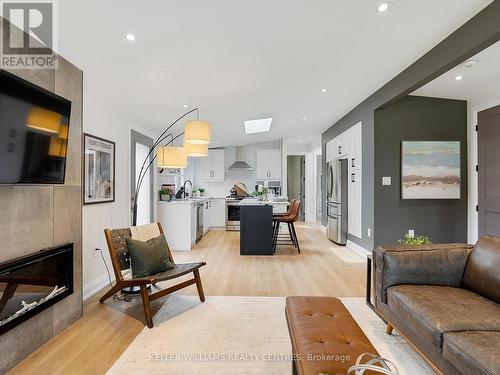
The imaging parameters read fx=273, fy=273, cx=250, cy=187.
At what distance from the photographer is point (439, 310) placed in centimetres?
165

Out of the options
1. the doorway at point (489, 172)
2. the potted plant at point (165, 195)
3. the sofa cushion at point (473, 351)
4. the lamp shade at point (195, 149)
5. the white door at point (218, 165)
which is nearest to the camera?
the sofa cushion at point (473, 351)

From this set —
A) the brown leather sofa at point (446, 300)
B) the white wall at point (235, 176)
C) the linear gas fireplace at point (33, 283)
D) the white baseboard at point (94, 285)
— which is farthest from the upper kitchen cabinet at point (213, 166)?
the brown leather sofa at point (446, 300)

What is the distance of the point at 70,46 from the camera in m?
2.15

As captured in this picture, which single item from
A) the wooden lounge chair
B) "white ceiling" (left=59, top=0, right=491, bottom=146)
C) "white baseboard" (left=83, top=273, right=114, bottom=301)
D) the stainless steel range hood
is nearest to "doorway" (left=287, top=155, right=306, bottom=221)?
the stainless steel range hood

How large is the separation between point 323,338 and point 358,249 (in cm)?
383

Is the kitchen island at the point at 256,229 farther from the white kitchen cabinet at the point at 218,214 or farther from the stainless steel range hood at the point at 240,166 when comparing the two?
the stainless steel range hood at the point at 240,166

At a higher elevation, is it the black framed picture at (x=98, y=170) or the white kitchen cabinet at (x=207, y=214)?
the black framed picture at (x=98, y=170)

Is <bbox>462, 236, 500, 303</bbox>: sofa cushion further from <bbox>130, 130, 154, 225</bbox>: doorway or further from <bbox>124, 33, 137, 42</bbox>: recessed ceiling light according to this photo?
<bbox>130, 130, 154, 225</bbox>: doorway

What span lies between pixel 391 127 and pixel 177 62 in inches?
134

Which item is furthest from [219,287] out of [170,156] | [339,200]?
[339,200]

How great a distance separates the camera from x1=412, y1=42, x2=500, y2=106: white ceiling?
3.08 metres

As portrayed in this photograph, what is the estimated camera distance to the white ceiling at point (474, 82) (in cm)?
308

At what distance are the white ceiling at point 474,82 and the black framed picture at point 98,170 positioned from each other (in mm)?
4354

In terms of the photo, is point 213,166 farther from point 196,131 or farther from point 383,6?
point 383,6
